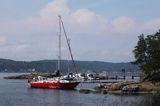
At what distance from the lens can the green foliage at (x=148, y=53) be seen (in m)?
112

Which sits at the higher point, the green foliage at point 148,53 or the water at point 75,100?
the green foliage at point 148,53

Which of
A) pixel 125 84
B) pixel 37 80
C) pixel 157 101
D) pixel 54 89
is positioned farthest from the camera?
pixel 37 80

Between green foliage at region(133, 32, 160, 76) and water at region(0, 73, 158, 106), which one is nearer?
water at region(0, 73, 158, 106)

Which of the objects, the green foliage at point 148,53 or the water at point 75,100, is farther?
the green foliage at point 148,53

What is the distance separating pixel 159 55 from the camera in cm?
11206

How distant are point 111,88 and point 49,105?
36.9 metres

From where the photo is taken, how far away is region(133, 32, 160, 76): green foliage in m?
112

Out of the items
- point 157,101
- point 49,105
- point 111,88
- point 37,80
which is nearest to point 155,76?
point 111,88

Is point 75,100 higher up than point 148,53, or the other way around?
point 148,53

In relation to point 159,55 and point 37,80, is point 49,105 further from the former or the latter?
point 37,80

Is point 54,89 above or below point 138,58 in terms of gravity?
below

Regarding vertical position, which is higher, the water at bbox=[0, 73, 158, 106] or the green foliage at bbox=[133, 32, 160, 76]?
the green foliage at bbox=[133, 32, 160, 76]

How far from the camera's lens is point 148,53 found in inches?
4683

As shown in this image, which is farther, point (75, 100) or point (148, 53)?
point (148, 53)
